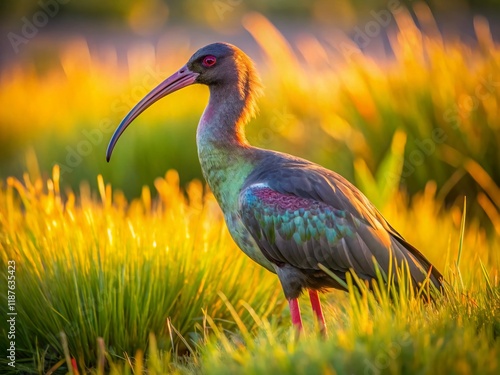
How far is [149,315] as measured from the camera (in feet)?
16.5

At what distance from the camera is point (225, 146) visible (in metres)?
5.26

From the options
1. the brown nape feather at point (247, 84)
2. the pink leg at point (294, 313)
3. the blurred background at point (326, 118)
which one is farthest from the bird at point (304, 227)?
the blurred background at point (326, 118)

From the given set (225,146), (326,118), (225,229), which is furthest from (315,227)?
(326,118)

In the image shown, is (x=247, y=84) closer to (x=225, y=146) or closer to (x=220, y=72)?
(x=220, y=72)

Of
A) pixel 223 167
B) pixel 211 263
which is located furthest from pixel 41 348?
pixel 223 167

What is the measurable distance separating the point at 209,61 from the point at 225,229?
1187 mm

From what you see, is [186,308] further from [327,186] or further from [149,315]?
[327,186]

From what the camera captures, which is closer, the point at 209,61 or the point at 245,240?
the point at 245,240

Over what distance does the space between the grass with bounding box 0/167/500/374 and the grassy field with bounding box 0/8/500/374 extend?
0.01 m

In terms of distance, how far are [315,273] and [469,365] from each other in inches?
62.5

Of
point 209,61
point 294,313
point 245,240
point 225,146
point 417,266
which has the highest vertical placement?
point 209,61

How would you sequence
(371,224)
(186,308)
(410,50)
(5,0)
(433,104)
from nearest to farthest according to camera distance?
(371,224) < (186,308) < (433,104) < (410,50) < (5,0)

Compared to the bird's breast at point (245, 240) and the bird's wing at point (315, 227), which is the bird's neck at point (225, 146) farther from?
the bird's wing at point (315, 227)

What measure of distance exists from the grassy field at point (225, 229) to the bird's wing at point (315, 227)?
262 mm
